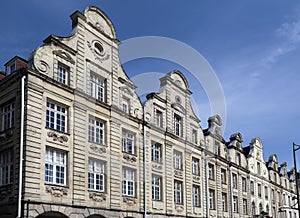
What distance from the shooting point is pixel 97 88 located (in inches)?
906

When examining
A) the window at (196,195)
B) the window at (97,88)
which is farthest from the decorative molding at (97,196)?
the window at (196,195)

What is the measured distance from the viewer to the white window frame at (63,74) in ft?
68.3

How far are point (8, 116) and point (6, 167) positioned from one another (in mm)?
2449

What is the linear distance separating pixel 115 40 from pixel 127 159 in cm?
722

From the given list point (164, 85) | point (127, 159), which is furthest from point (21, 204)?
point (164, 85)

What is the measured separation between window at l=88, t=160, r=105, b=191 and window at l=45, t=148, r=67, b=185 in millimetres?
1866

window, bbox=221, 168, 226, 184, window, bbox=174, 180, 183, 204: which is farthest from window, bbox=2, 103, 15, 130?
window, bbox=221, 168, 226, 184

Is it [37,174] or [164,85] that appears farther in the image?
[164,85]

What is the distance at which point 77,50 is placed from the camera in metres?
21.9

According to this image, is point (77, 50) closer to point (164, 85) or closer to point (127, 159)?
point (127, 159)

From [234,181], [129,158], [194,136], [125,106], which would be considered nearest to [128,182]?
[129,158]

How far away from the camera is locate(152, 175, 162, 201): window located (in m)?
26.5

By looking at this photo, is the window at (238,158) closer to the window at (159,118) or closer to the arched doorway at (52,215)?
the window at (159,118)

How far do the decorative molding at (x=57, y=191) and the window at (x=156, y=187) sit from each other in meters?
8.18
